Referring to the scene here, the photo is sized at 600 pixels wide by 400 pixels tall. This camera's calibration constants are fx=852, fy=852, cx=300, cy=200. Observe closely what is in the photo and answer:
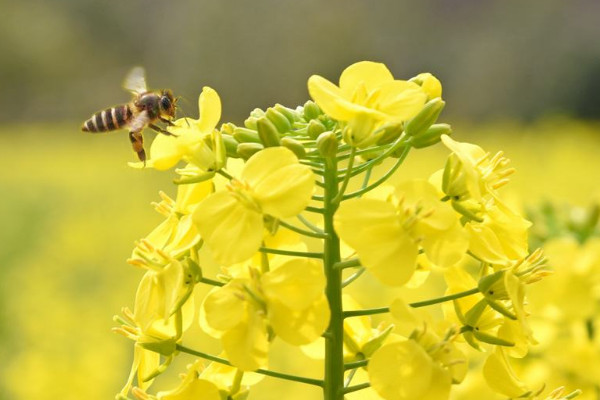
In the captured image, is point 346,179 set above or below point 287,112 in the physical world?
below

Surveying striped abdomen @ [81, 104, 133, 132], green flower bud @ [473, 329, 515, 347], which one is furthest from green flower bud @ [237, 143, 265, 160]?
striped abdomen @ [81, 104, 133, 132]

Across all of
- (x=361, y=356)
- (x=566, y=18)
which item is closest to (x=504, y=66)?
(x=566, y=18)

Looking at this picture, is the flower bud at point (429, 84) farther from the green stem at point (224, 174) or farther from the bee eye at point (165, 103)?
the bee eye at point (165, 103)

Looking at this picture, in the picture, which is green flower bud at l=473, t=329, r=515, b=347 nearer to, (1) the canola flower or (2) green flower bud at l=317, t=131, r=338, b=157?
(1) the canola flower

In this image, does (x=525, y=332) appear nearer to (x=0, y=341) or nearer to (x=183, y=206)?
(x=183, y=206)

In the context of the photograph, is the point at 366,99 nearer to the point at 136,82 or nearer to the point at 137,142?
the point at 137,142

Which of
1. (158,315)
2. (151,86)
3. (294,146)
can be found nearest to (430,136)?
(294,146)
